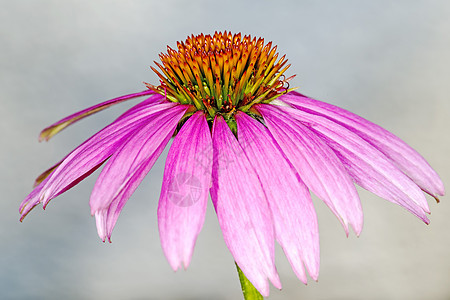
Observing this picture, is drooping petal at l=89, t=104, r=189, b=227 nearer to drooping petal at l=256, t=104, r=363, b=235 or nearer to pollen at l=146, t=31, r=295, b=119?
pollen at l=146, t=31, r=295, b=119

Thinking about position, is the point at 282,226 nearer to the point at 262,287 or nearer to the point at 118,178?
the point at 262,287

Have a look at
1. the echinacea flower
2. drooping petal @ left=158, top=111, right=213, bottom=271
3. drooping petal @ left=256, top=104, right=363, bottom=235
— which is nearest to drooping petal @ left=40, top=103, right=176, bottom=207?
the echinacea flower

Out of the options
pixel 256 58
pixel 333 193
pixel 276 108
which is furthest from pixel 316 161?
pixel 256 58

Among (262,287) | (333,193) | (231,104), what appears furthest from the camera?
(231,104)

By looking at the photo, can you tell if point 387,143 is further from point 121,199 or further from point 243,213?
point 121,199

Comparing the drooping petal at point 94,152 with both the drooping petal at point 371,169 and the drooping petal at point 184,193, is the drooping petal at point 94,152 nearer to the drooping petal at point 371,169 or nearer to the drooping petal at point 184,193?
the drooping petal at point 184,193

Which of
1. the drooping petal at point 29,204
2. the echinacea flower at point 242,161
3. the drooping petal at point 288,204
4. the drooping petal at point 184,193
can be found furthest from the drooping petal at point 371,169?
A: the drooping petal at point 29,204

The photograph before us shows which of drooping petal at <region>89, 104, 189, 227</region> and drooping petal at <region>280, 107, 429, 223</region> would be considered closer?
drooping petal at <region>89, 104, 189, 227</region>
